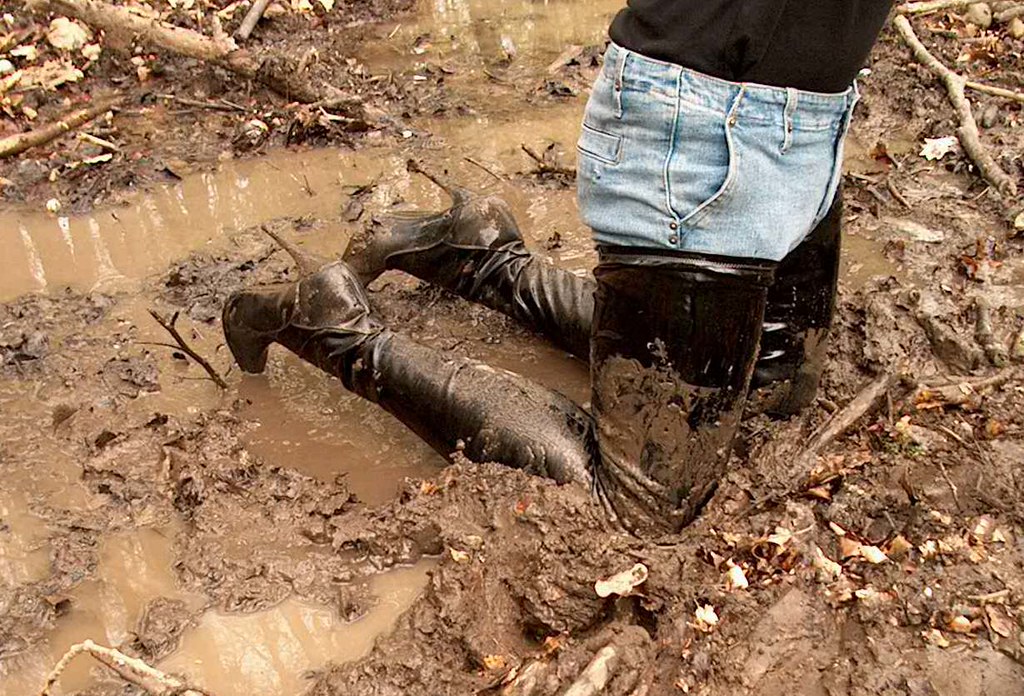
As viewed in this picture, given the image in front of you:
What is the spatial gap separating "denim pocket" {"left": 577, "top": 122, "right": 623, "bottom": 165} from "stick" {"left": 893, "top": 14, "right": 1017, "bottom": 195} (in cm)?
286

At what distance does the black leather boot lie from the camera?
2.48 m

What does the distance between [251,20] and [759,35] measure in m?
5.01

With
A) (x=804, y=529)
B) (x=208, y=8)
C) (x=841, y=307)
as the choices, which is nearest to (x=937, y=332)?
(x=841, y=307)

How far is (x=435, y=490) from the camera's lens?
8.35 feet

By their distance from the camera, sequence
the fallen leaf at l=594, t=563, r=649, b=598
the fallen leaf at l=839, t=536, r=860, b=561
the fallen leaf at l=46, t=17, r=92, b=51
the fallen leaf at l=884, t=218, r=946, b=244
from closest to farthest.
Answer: the fallen leaf at l=594, t=563, r=649, b=598 → the fallen leaf at l=839, t=536, r=860, b=561 → the fallen leaf at l=884, t=218, r=946, b=244 → the fallen leaf at l=46, t=17, r=92, b=51

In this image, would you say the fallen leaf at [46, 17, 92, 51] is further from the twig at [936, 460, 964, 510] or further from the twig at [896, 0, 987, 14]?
the twig at [936, 460, 964, 510]

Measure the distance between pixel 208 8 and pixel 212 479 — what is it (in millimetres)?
4575

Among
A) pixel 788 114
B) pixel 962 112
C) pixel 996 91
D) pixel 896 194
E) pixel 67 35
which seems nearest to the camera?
pixel 788 114

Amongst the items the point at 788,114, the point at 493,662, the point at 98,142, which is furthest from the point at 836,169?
the point at 98,142

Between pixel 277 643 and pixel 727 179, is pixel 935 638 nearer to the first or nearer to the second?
pixel 727 179

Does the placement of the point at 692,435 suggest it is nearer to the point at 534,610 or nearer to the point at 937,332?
the point at 534,610

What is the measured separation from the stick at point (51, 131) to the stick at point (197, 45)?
495 millimetres

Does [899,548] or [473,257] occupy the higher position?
[473,257]

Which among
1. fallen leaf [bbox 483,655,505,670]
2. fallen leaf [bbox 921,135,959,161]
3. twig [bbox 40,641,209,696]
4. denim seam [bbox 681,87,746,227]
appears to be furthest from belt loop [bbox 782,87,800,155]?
fallen leaf [bbox 921,135,959,161]
